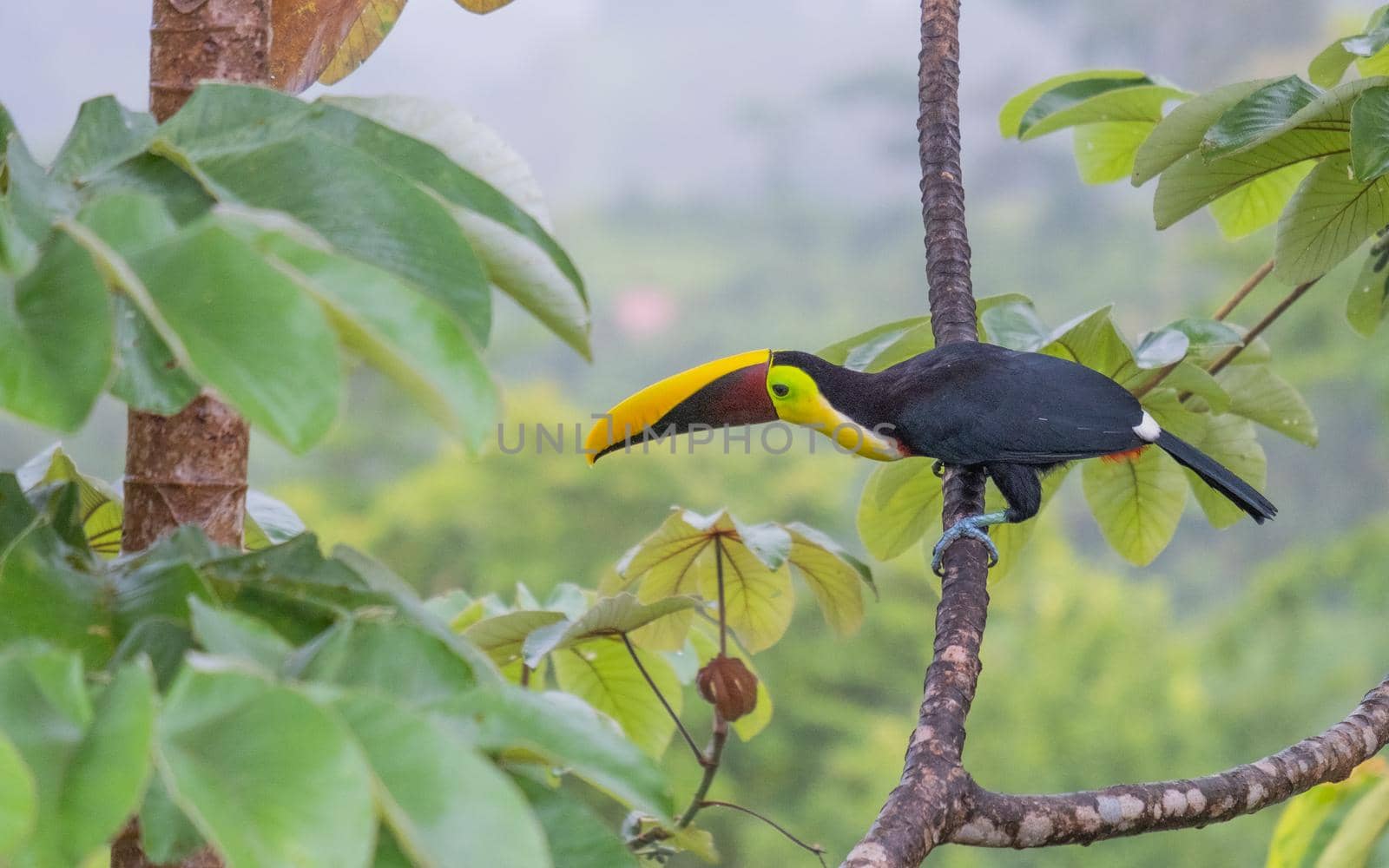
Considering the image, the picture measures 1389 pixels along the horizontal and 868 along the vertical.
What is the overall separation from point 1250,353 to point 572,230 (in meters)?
20.5

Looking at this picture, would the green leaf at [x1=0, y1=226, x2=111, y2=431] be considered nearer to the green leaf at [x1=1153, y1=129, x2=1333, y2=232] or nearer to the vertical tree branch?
the vertical tree branch

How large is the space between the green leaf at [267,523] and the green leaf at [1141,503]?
812 millimetres

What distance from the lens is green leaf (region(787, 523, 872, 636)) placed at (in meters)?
1.06

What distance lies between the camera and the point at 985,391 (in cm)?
136

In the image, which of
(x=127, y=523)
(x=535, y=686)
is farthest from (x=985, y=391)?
(x=127, y=523)

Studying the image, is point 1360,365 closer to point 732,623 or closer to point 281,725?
point 732,623

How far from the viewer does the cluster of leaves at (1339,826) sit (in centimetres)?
100

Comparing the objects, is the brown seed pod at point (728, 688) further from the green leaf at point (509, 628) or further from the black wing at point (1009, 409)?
the black wing at point (1009, 409)

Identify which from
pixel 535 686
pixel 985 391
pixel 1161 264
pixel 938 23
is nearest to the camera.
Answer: pixel 535 686

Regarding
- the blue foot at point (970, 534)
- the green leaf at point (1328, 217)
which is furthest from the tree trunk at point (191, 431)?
the green leaf at point (1328, 217)

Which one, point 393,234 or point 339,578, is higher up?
point 393,234

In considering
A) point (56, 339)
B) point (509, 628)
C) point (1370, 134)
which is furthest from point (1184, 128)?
point (56, 339)

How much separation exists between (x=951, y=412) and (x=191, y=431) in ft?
2.84

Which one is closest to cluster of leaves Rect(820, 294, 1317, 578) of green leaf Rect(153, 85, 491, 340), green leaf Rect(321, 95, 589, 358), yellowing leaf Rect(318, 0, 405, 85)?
yellowing leaf Rect(318, 0, 405, 85)
